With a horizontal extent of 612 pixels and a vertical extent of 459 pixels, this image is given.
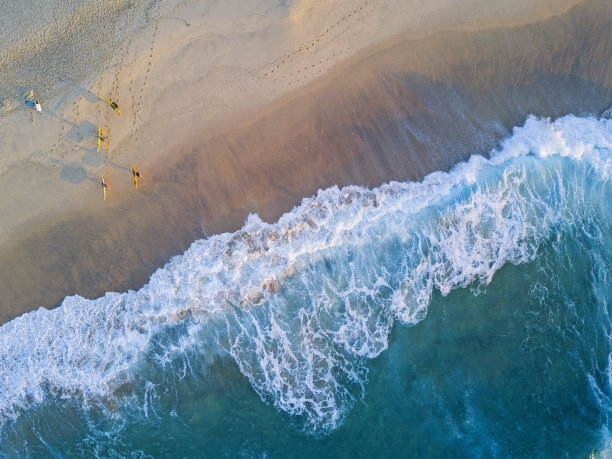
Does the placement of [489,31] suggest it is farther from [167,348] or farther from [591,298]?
[167,348]

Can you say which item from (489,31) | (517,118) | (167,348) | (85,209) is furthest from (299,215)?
(489,31)

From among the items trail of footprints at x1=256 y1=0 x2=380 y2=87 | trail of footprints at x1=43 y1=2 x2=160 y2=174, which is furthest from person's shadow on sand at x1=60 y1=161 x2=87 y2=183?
trail of footprints at x1=256 y1=0 x2=380 y2=87

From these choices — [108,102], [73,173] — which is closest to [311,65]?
[108,102]

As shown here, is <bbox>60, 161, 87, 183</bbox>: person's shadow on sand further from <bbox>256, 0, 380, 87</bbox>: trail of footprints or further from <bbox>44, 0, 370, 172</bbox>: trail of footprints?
<bbox>256, 0, 380, 87</bbox>: trail of footprints

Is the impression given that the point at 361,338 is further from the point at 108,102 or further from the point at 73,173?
the point at 108,102

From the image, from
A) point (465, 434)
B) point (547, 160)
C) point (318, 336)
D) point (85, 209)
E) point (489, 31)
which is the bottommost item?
point (465, 434)

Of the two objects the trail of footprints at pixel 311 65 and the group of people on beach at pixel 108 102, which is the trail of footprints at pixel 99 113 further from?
the trail of footprints at pixel 311 65
